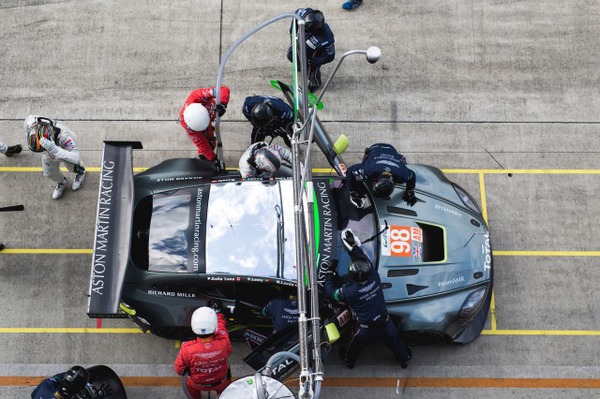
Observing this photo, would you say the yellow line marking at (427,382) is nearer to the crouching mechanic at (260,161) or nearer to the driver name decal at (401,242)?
the driver name decal at (401,242)

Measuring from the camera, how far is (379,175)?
679 centimetres

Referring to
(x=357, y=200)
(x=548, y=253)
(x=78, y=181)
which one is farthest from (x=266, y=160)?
(x=548, y=253)

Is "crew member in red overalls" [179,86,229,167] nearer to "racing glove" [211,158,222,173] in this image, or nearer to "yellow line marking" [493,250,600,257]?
"racing glove" [211,158,222,173]

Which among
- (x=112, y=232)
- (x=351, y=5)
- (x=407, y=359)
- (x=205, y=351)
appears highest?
(x=351, y=5)

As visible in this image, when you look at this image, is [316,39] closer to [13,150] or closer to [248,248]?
[248,248]

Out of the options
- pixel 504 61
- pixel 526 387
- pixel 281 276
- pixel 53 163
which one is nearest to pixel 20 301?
pixel 53 163

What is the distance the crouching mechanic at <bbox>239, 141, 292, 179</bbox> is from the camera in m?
6.88

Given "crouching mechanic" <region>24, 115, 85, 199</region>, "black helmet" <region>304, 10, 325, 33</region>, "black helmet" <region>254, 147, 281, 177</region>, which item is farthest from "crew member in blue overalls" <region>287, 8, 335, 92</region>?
"crouching mechanic" <region>24, 115, 85, 199</region>

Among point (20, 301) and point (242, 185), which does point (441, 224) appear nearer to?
point (242, 185)

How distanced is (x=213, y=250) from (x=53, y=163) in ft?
8.93

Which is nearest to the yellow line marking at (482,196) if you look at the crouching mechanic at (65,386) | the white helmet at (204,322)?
the white helmet at (204,322)

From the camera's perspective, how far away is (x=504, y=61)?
29.4 feet

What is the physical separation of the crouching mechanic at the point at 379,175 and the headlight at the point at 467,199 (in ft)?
2.62

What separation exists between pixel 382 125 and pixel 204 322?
4.09 m
